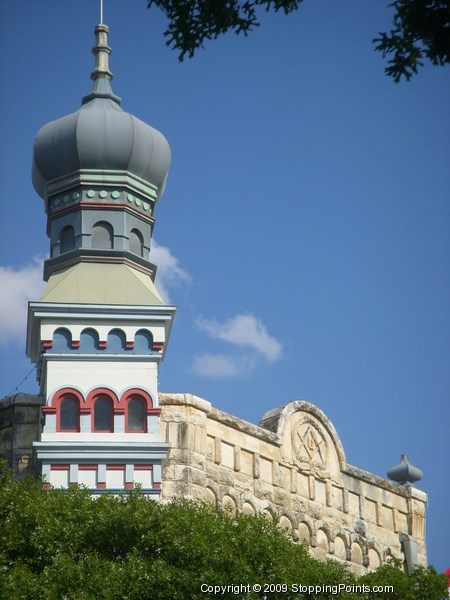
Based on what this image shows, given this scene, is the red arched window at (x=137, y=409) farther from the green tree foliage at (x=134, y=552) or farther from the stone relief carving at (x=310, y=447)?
the stone relief carving at (x=310, y=447)

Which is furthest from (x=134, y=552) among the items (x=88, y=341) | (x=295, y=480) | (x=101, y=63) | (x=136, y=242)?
(x=101, y=63)

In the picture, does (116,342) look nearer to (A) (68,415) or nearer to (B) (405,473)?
(A) (68,415)

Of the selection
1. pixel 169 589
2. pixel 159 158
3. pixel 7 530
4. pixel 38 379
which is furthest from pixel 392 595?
pixel 159 158

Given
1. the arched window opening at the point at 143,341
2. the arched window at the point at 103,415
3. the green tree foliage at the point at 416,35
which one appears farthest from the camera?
the arched window opening at the point at 143,341

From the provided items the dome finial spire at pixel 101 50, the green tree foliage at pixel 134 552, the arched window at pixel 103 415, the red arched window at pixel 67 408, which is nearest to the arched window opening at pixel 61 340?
A: the red arched window at pixel 67 408

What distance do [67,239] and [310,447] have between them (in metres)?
9.09

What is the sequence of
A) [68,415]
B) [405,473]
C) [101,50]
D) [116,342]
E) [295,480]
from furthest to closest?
[405,473], [101,50], [295,480], [116,342], [68,415]

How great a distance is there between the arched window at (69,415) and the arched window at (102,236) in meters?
4.66

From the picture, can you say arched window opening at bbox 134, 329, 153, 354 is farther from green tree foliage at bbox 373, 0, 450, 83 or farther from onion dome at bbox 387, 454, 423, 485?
green tree foliage at bbox 373, 0, 450, 83

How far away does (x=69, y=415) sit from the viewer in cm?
3334

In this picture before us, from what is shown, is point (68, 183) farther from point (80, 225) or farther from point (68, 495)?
point (68, 495)

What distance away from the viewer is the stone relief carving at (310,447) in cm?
3772

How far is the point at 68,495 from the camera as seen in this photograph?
93.3 ft

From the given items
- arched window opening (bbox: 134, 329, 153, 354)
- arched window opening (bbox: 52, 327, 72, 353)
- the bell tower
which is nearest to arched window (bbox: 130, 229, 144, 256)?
the bell tower
